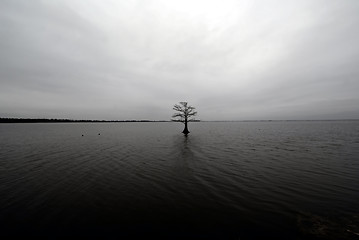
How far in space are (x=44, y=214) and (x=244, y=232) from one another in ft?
28.5

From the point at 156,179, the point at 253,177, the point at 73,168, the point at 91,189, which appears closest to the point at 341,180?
the point at 253,177

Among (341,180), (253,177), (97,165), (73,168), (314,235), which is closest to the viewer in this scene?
(314,235)

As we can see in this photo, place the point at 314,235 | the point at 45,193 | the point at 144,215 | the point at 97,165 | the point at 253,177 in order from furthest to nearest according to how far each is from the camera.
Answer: the point at 97,165 → the point at 253,177 → the point at 45,193 → the point at 144,215 → the point at 314,235

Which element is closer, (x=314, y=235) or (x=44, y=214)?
(x=314, y=235)

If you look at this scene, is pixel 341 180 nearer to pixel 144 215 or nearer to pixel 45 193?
pixel 144 215

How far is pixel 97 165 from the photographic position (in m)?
16.5

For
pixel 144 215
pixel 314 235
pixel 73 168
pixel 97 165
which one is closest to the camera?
pixel 314 235

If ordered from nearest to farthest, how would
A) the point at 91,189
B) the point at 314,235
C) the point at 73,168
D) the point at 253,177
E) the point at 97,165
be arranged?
the point at 314,235 < the point at 91,189 < the point at 253,177 < the point at 73,168 < the point at 97,165

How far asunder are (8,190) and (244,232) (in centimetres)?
1361

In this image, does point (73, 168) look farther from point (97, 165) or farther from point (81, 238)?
point (81, 238)

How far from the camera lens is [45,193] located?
9961mm

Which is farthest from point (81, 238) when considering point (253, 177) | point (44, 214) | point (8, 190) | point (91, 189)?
point (253, 177)

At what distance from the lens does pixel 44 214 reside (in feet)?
25.1

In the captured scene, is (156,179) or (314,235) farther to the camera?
(156,179)
